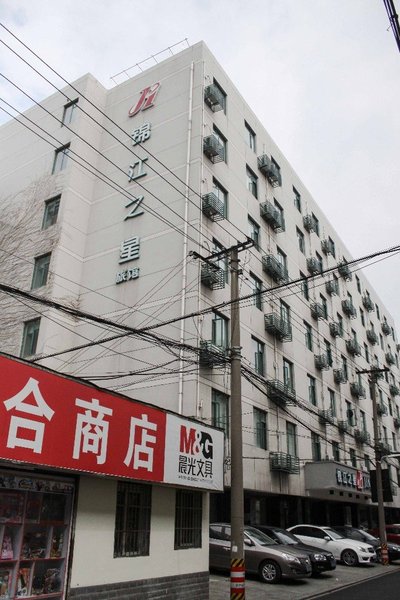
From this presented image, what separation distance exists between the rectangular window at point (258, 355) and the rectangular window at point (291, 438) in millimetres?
3723

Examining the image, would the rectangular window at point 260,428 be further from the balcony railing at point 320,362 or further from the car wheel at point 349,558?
the balcony railing at point 320,362

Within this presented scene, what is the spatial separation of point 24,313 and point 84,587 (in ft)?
54.2

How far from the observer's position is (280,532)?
55.7 feet

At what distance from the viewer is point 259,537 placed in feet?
51.0

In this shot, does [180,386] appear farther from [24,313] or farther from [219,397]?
[24,313]

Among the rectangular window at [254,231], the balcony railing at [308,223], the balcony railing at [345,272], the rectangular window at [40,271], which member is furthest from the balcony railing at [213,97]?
the balcony railing at [345,272]

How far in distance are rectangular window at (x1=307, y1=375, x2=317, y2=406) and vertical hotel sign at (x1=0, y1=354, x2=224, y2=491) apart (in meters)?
19.1

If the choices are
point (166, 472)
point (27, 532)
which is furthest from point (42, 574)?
point (166, 472)

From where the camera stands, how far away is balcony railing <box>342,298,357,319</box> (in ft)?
129

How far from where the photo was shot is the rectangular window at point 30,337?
2233 centimetres

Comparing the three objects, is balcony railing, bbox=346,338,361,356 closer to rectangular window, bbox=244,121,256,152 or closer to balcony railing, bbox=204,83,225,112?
rectangular window, bbox=244,121,256,152

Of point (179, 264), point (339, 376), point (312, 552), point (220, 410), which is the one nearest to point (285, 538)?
point (312, 552)

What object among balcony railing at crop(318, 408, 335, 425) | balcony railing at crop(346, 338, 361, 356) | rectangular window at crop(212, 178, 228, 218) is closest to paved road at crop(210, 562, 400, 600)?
balcony railing at crop(318, 408, 335, 425)

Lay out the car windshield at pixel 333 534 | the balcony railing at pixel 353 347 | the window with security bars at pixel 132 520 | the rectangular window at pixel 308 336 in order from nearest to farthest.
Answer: the window with security bars at pixel 132 520
the car windshield at pixel 333 534
the rectangular window at pixel 308 336
the balcony railing at pixel 353 347
